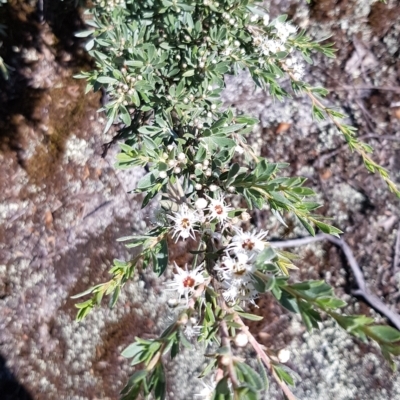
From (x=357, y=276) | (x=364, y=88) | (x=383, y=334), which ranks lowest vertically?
(x=357, y=276)

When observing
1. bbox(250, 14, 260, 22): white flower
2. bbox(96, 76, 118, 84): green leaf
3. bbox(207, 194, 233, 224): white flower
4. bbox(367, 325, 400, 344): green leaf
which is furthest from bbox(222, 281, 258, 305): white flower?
bbox(250, 14, 260, 22): white flower

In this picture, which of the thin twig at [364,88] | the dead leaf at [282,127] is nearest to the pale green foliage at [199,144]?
the dead leaf at [282,127]

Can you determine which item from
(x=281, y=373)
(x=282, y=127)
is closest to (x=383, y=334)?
(x=281, y=373)

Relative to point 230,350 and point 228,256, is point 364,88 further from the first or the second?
point 230,350

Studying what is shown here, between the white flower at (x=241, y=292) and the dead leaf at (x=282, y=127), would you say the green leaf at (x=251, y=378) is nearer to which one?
the white flower at (x=241, y=292)

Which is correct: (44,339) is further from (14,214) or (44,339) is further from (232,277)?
(232,277)

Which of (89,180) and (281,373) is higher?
(281,373)
